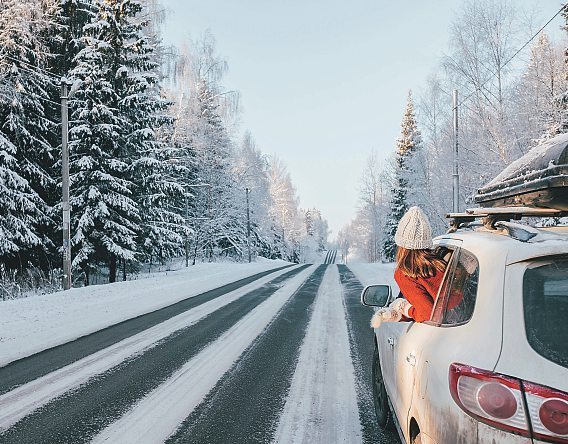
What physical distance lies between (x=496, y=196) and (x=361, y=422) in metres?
2.90

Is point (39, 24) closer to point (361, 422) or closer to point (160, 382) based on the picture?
point (160, 382)

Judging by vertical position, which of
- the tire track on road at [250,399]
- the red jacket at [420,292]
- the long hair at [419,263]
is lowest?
the tire track on road at [250,399]

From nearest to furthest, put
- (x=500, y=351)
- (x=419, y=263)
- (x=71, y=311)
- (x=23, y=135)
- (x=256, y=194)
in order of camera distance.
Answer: (x=500, y=351), (x=419, y=263), (x=71, y=311), (x=23, y=135), (x=256, y=194)

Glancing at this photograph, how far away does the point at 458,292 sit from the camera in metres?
2.37

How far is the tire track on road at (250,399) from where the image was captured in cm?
383

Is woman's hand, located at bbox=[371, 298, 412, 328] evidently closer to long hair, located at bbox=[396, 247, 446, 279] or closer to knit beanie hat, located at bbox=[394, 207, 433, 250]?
long hair, located at bbox=[396, 247, 446, 279]

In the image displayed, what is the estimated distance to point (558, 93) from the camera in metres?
17.3

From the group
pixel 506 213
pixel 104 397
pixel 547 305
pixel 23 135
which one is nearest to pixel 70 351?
pixel 104 397

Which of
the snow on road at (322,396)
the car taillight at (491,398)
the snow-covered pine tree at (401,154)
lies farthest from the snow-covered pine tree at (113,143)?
the snow-covered pine tree at (401,154)

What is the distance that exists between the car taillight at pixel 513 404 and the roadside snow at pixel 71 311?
251 inches

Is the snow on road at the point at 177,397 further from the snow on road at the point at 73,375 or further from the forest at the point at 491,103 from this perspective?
the forest at the point at 491,103

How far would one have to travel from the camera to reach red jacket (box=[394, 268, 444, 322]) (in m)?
2.83

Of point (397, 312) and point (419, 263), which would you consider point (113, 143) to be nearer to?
point (397, 312)

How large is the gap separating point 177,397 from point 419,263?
3.01 metres
